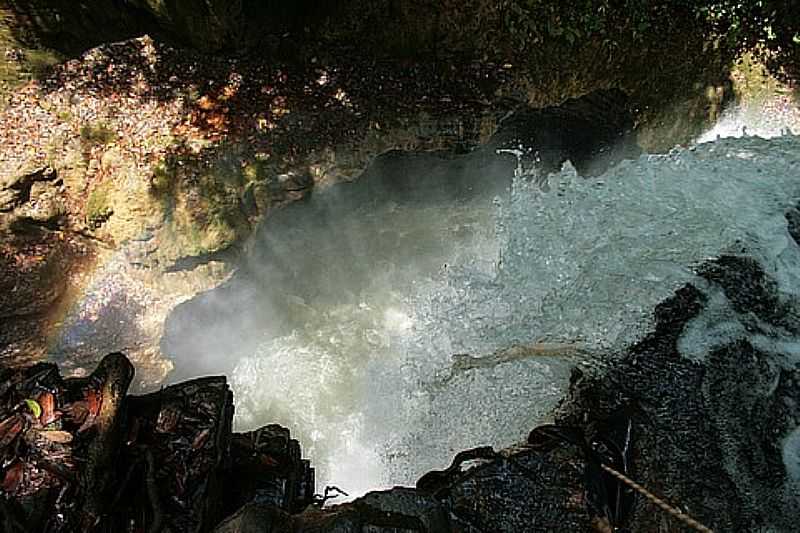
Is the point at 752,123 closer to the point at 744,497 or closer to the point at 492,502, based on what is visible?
the point at 744,497

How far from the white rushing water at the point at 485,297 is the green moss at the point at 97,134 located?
188 cm

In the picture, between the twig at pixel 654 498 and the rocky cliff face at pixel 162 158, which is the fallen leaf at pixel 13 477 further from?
the rocky cliff face at pixel 162 158

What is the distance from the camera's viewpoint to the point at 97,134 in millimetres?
5414

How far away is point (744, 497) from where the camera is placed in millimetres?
2572

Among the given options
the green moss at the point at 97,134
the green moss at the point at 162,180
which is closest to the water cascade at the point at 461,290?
the green moss at the point at 162,180

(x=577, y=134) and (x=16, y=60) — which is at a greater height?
(x=16, y=60)

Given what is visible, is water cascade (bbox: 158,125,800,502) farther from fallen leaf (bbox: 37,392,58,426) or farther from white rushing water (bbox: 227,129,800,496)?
fallen leaf (bbox: 37,392,58,426)

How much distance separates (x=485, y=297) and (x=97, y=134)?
12.0 feet

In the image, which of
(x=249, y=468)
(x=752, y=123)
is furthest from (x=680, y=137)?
(x=249, y=468)

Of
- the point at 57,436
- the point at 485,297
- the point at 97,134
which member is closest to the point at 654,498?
the point at 57,436

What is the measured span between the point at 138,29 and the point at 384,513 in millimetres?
5261

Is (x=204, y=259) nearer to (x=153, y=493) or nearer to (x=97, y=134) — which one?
(x=97, y=134)

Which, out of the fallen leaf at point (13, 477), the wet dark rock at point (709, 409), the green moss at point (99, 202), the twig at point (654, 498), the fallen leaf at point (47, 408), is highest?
the fallen leaf at point (47, 408)

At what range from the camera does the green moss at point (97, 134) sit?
17.6ft
